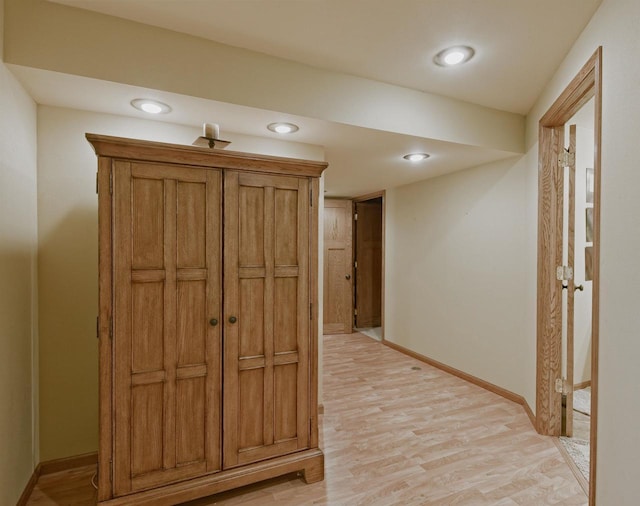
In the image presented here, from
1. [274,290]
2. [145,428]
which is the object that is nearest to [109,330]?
[145,428]

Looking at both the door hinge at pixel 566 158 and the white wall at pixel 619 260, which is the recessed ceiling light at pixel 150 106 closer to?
the white wall at pixel 619 260

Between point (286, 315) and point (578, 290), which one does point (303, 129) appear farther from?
point (578, 290)

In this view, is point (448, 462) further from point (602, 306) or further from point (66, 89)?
point (66, 89)

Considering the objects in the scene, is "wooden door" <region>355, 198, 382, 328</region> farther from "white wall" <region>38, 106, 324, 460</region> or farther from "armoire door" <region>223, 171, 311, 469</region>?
"white wall" <region>38, 106, 324, 460</region>

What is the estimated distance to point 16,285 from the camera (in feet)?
5.81

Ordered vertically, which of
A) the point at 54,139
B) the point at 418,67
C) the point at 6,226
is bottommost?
the point at 6,226

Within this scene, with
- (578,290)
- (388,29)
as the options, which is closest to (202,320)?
(388,29)

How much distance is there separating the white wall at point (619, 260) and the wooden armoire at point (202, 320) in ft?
4.56

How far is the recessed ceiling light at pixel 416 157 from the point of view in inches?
119

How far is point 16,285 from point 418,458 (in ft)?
8.38

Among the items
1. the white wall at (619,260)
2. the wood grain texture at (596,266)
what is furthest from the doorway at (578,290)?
the white wall at (619,260)

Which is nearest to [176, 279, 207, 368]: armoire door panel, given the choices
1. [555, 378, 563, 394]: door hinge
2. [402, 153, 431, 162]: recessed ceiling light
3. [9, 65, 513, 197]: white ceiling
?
[9, 65, 513, 197]: white ceiling

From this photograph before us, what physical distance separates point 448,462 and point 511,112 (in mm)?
2722

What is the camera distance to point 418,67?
2168mm
